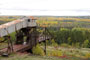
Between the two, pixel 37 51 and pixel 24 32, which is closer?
pixel 37 51

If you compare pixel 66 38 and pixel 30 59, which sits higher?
pixel 30 59

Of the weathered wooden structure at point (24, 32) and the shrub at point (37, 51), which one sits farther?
the shrub at point (37, 51)

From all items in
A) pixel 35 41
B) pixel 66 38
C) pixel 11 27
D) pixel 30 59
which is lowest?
pixel 66 38

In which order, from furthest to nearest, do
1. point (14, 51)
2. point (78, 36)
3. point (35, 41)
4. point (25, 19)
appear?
point (78, 36) < point (35, 41) < point (25, 19) < point (14, 51)

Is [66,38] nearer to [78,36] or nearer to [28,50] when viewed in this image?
[78,36]

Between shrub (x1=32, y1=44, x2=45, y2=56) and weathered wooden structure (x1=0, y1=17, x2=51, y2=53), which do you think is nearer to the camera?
weathered wooden structure (x1=0, y1=17, x2=51, y2=53)

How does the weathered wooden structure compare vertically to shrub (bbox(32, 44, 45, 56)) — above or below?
above

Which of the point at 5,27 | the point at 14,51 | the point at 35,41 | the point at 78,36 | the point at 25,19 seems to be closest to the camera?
the point at 5,27

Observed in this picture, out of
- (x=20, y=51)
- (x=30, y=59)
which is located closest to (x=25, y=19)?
(x=20, y=51)

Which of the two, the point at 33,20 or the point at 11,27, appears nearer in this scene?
the point at 11,27

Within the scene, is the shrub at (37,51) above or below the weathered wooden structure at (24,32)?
below

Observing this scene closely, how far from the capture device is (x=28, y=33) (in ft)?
46.4

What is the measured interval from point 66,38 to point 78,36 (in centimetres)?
469

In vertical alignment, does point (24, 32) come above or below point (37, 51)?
above
